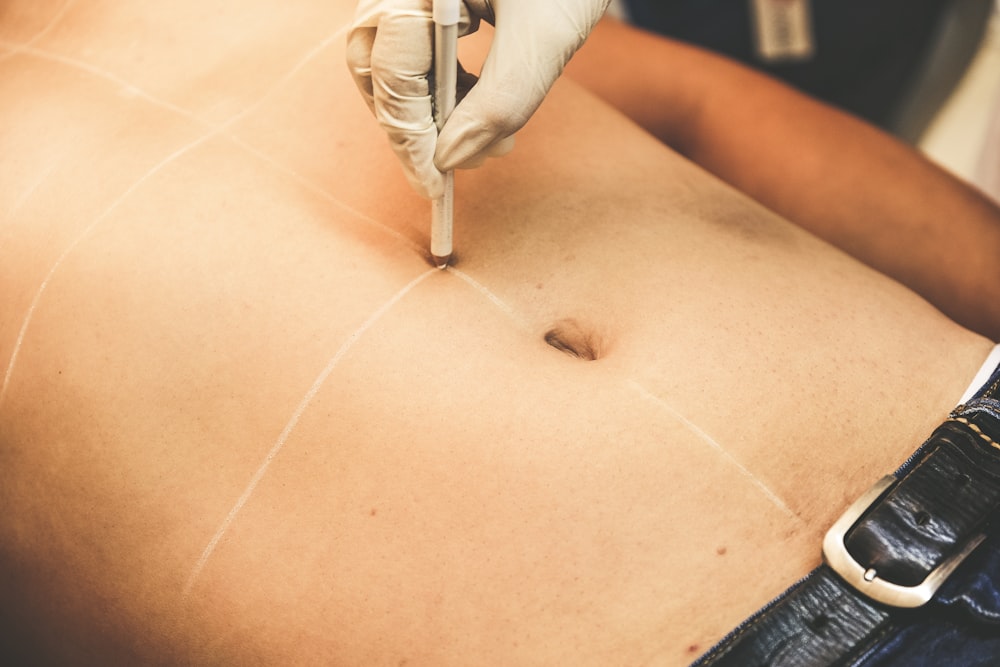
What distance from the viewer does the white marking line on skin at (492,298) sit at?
67cm

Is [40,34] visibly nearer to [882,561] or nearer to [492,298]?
[492,298]

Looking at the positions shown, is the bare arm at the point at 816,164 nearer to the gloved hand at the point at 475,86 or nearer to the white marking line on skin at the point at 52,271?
the gloved hand at the point at 475,86

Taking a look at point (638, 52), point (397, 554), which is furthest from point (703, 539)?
point (638, 52)

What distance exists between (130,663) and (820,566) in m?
0.55

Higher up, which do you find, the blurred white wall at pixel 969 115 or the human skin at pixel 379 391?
the blurred white wall at pixel 969 115

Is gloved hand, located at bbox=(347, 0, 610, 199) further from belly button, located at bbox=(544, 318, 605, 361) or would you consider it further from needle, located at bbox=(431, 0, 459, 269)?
belly button, located at bbox=(544, 318, 605, 361)

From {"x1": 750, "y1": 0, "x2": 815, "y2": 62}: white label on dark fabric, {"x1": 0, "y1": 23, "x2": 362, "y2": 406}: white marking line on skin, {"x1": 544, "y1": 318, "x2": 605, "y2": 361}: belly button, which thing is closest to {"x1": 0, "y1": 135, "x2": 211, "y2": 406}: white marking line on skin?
{"x1": 0, "y1": 23, "x2": 362, "y2": 406}: white marking line on skin

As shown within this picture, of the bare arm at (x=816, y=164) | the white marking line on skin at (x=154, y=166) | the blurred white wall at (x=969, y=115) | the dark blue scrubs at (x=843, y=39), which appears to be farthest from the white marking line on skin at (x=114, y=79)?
the blurred white wall at (x=969, y=115)

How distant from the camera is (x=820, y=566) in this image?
1.84ft

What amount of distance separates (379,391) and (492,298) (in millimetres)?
138

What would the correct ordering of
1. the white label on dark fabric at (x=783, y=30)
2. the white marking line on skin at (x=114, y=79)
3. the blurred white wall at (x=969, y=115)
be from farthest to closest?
the white label on dark fabric at (x=783, y=30) < the blurred white wall at (x=969, y=115) < the white marking line on skin at (x=114, y=79)

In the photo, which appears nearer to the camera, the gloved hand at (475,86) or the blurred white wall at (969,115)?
the gloved hand at (475,86)

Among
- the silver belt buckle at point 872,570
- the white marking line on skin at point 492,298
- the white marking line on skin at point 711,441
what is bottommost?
the white marking line on skin at point 492,298

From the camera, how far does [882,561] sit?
1.75 ft
